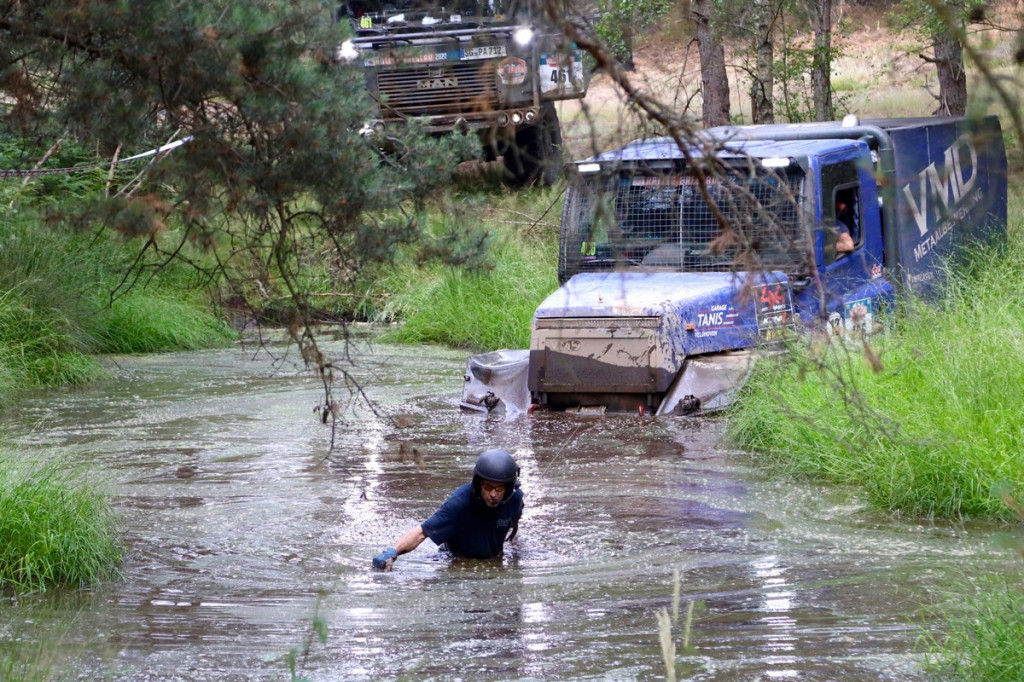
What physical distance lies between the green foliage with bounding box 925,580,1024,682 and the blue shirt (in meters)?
2.71

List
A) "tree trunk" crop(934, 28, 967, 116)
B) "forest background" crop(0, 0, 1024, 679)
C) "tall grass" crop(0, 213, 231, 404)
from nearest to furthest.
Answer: "forest background" crop(0, 0, 1024, 679), "tall grass" crop(0, 213, 231, 404), "tree trunk" crop(934, 28, 967, 116)

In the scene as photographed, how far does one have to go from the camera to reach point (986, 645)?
16.7 feet

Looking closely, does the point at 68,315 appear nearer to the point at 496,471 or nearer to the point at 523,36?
the point at 523,36

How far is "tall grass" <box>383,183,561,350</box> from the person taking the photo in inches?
619

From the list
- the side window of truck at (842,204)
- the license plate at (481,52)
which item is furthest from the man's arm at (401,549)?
the license plate at (481,52)

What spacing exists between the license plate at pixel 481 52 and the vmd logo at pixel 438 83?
1.19 ft

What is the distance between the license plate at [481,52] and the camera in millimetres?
16906

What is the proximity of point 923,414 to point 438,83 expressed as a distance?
10.6 m

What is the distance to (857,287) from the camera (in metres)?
11.1

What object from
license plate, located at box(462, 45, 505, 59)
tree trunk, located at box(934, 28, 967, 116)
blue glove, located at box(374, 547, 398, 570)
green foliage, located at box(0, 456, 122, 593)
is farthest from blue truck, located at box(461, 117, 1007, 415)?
tree trunk, located at box(934, 28, 967, 116)

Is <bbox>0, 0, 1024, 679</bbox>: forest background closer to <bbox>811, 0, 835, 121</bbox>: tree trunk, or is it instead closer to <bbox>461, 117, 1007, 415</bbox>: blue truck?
<bbox>461, 117, 1007, 415</bbox>: blue truck

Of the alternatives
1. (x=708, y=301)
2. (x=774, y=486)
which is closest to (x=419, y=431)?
(x=708, y=301)

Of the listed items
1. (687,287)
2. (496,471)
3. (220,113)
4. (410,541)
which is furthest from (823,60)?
(220,113)

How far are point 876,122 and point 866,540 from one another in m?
6.50
